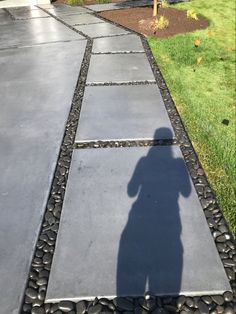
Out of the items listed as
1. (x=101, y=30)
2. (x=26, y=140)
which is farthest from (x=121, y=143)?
(x=101, y=30)

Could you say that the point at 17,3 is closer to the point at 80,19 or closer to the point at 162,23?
the point at 80,19

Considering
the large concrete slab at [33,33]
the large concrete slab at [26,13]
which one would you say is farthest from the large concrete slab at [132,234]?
the large concrete slab at [26,13]

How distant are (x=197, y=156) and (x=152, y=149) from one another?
65 cm

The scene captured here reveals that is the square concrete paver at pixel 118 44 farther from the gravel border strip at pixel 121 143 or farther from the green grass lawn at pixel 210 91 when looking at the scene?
the gravel border strip at pixel 121 143

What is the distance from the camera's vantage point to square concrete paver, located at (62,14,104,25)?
12232mm

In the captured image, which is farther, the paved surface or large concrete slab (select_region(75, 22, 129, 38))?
large concrete slab (select_region(75, 22, 129, 38))

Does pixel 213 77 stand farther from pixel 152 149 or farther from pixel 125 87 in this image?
pixel 152 149

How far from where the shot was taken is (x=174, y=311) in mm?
2738

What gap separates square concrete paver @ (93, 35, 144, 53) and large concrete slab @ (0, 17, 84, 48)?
0.94 m

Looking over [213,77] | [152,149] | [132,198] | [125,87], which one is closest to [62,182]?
[132,198]

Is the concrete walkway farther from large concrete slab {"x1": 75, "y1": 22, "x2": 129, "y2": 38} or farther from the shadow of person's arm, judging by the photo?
large concrete slab {"x1": 75, "y1": 22, "x2": 129, "y2": 38}

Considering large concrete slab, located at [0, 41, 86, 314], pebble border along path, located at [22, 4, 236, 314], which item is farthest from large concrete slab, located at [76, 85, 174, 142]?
large concrete slab, located at [0, 41, 86, 314]

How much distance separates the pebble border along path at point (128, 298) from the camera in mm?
2770

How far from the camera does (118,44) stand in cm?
945
